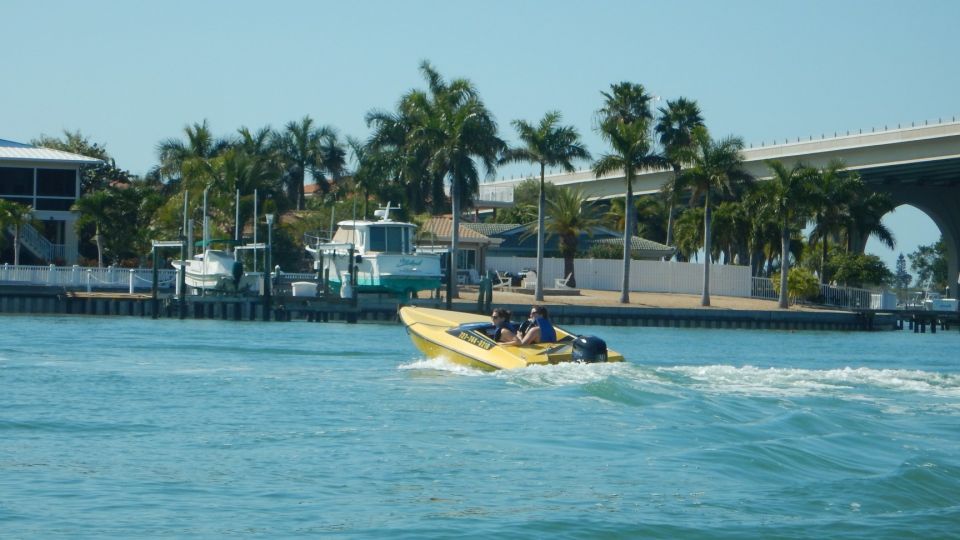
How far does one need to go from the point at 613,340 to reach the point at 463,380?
65.1 feet

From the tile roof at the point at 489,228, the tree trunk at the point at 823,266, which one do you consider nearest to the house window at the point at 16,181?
the tile roof at the point at 489,228

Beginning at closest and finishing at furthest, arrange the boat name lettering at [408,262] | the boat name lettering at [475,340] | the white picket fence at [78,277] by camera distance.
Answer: the boat name lettering at [475,340] < the boat name lettering at [408,262] < the white picket fence at [78,277]

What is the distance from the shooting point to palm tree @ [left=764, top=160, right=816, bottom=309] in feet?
213

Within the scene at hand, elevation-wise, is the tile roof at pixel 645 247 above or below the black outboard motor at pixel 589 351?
above

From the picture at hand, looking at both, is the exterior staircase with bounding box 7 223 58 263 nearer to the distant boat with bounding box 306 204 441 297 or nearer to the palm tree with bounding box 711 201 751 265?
the distant boat with bounding box 306 204 441 297

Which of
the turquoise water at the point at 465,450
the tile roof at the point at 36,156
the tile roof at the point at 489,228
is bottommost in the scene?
the turquoise water at the point at 465,450

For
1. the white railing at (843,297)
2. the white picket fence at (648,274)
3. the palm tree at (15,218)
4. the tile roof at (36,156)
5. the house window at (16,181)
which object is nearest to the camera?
the palm tree at (15,218)

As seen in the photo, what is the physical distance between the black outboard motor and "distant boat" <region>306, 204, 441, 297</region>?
26792 millimetres

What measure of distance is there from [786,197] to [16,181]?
33.1m

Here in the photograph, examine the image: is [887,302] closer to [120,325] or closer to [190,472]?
[120,325]

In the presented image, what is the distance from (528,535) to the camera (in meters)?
12.7

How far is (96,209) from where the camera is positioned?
59500 mm

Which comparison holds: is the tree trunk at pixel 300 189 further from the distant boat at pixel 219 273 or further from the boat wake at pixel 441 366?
the boat wake at pixel 441 366

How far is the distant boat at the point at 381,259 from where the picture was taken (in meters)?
51.5
